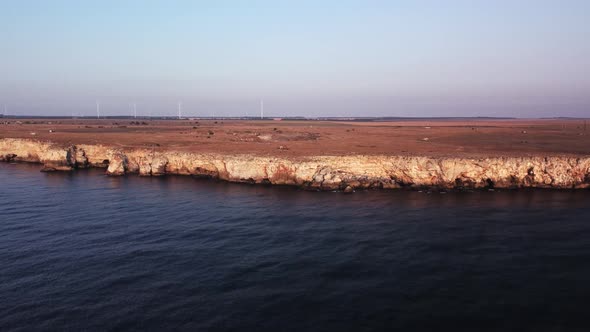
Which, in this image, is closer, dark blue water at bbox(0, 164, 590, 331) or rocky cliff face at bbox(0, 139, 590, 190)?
dark blue water at bbox(0, 164, 590, 331)

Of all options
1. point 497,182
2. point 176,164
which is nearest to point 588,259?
point 497,182

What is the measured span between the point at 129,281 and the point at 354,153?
38.0 metres

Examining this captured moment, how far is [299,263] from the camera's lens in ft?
88.0

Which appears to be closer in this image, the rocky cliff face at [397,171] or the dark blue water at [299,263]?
the dark blue water at [299,263]

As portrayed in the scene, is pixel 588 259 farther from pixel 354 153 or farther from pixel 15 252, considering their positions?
pixel 15 252

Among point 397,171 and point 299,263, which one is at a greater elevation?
point 397,171

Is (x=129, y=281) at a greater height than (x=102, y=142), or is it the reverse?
(x=102, y=142)

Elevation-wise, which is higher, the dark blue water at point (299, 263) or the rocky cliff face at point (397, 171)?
the rocky cliff face at point (397, 171)

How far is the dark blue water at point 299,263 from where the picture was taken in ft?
65.5

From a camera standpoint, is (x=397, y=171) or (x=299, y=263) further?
(x=397, y=171)

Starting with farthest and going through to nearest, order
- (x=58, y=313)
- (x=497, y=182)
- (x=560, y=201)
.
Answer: (x=497, y=182), (x=560, y=201), (x=58, y=313)

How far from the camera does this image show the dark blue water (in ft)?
65.5

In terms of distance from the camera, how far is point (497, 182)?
49594 millimetres

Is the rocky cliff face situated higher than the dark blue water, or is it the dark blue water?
the rocky cliff face
